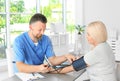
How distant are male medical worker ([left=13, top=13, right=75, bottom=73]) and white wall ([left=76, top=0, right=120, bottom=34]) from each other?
245 centimetres

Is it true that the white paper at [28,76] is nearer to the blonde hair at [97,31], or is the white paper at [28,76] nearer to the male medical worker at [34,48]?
the male medical worker at [34,48]

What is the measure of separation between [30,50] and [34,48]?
0.17 feet

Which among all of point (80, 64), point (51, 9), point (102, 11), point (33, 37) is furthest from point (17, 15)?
point (80, 64)

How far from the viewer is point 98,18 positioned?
15.1ft

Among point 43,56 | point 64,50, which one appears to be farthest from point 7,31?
point 43,56

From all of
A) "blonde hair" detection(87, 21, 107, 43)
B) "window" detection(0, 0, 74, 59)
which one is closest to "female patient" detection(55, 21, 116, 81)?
"blonde hair" detection(87, 21, 107, 43)

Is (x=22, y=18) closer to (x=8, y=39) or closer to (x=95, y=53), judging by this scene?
(x=8, y=39)

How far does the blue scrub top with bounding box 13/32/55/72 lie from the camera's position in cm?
205

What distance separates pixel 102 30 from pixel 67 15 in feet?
11.9

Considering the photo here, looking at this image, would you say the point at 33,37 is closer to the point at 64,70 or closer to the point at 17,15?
the point at 64,70

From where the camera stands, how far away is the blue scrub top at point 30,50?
6.72 feet

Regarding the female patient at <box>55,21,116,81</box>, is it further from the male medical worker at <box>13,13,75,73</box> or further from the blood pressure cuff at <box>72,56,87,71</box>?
the male medical worker at <box>13,13,75,73</box>

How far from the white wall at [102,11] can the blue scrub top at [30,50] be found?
8.04 ft

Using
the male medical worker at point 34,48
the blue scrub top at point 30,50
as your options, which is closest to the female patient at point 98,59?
the male medical worker at point 34,48
